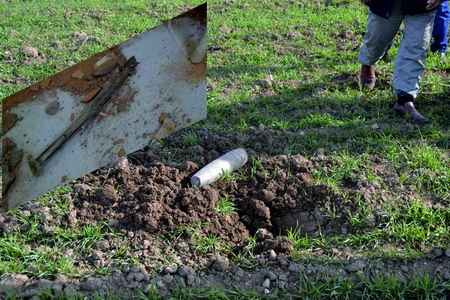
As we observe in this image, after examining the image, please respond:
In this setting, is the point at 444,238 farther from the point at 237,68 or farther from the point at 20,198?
the point at 237,68

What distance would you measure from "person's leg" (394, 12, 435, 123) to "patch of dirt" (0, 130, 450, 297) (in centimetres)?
93

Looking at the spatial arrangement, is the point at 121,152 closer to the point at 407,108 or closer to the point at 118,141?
the point at 118,141

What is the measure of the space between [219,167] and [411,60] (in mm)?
2010

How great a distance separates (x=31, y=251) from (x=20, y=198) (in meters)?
0.36

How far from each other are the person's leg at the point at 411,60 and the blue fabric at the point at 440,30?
1.29m

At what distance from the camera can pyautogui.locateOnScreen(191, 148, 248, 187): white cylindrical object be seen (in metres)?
3.65

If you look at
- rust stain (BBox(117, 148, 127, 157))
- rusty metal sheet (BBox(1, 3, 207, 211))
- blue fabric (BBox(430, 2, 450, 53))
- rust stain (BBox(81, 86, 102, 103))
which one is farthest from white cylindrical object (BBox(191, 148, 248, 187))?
blue fabric (BBox(430, 2, 450, 53))

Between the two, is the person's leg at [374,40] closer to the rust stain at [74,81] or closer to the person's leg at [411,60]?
the person's leg at [411,60]

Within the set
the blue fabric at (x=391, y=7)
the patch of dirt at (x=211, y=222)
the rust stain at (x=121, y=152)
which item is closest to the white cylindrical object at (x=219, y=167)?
the patch of dirt at (x=211, y=222)

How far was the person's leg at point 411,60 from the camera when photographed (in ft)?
15.1

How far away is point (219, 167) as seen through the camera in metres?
3.74

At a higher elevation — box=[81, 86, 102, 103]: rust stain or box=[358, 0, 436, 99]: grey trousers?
box=[81, 86, 102, 103]: rust stain

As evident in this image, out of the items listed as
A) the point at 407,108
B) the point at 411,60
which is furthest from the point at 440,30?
the point at 407,108

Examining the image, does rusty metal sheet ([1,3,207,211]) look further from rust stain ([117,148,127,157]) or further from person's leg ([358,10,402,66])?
person's leg ([358,10,402,66])
